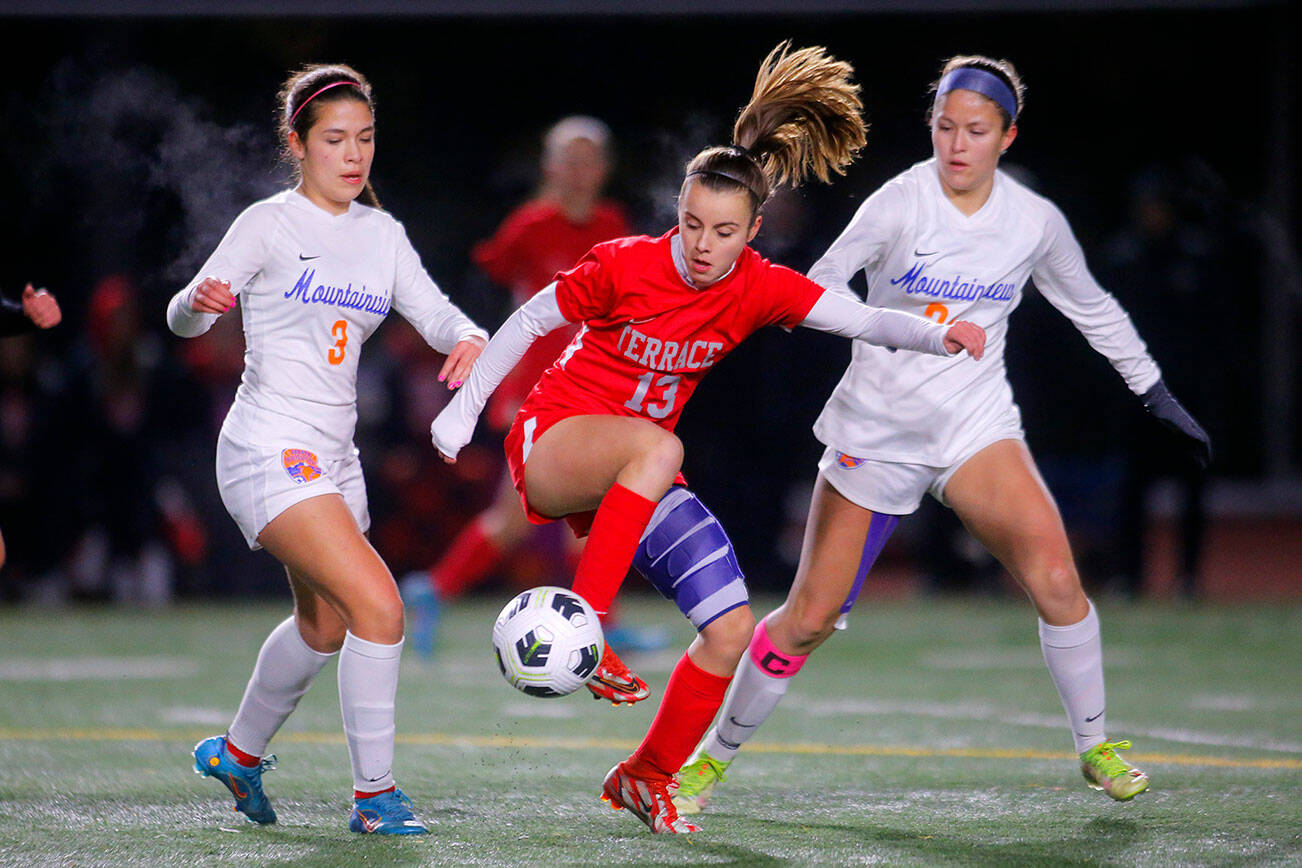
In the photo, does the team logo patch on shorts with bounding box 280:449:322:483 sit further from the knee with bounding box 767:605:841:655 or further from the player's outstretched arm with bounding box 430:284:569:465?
the knee with bounding box 767:605:841:655

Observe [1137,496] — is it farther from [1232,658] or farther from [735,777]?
[735,777]

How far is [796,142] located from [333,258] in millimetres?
1344

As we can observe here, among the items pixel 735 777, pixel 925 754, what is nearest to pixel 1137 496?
pixel 925 754

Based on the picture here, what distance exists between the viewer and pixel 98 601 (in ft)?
36.3

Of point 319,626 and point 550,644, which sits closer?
point 550,644

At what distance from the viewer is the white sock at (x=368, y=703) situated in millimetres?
4074

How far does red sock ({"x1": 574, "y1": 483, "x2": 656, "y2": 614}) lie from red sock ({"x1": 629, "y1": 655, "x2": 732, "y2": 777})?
1.12 ft

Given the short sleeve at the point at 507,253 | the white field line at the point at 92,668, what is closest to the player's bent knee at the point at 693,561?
the short sleeve at the point at 507,253

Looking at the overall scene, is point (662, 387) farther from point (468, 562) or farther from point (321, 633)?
point (468, 562)

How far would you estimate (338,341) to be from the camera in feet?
14.0

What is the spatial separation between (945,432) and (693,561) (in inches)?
36.0

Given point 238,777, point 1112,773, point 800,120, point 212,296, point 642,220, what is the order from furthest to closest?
1. point 642,220
2. point 800,120
3. point 1112,773
4. point 238,777
5. point 212,296

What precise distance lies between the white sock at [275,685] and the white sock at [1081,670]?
2072 mm

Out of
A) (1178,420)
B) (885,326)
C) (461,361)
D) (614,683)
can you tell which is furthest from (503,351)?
(1178,420)
